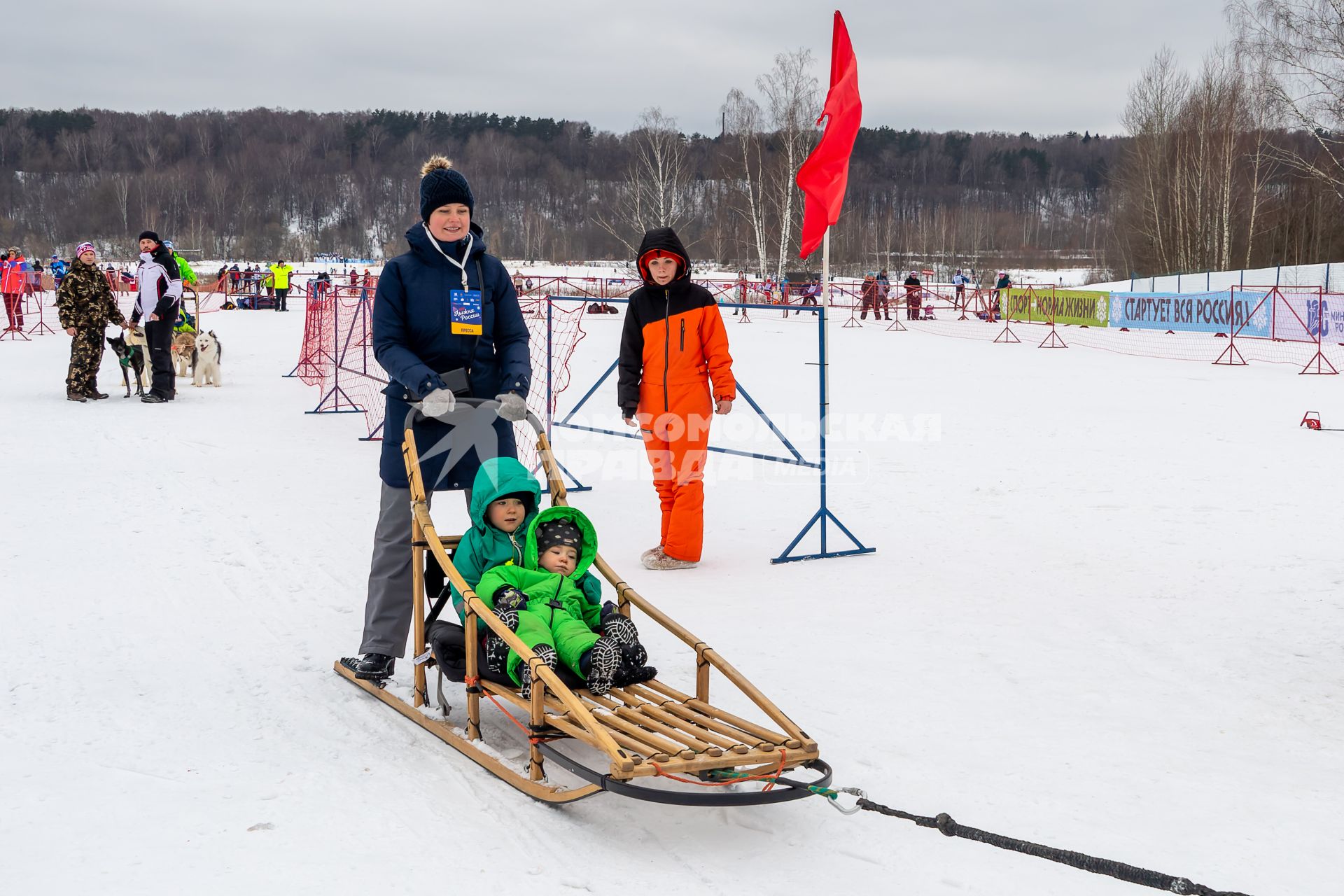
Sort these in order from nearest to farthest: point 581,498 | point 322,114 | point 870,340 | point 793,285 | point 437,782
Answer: point 437,782
point 581,498
point 870,340
point 793,285
point 322,114

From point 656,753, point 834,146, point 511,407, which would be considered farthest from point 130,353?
point 656,753

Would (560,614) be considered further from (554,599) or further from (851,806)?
(851,806)

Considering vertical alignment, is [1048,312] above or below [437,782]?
above

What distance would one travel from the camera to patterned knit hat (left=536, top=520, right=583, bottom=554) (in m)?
3.59

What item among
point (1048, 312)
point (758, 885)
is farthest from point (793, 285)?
point (758, 885)

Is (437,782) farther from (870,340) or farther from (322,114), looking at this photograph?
(322,114)

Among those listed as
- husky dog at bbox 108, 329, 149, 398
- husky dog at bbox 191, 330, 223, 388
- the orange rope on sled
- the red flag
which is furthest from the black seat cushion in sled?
husky dog at bbox 191, 330, 223, 388

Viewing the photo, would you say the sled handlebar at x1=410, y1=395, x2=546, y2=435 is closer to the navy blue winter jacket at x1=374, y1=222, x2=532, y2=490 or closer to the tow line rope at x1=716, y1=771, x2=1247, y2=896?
the navy blue winter jacket at x1=374, y1=222, x2=532, y2=490

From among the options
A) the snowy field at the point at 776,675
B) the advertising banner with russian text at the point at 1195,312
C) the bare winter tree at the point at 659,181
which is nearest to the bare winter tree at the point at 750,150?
the bare winter tree at the point at 659,181

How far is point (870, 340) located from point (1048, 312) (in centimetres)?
895

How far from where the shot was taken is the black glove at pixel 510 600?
135 inches

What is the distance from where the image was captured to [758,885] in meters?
2.71

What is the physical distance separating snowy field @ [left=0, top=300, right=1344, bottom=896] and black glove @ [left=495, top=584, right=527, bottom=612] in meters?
0.47

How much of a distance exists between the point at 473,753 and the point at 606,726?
1.80ft
